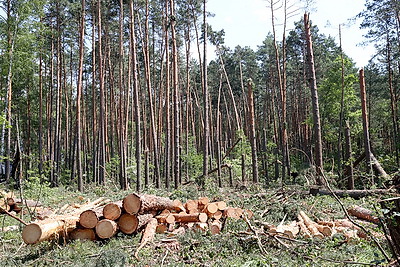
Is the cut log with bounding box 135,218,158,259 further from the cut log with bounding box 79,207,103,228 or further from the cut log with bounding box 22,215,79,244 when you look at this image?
the cut log with bounding box 22,215,79,244

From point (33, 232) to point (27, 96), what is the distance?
2288 centimetres

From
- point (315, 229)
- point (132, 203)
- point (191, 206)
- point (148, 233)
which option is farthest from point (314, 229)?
point (132, 203)

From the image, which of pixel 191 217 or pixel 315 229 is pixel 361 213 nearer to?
pixel 315 229

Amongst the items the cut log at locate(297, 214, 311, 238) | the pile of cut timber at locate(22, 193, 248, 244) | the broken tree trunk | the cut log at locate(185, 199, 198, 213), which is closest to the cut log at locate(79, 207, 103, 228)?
the pile of cut timber at locate(22, 193, 248, 244)

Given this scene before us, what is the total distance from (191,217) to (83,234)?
2523 mm

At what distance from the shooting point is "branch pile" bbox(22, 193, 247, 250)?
686 cm

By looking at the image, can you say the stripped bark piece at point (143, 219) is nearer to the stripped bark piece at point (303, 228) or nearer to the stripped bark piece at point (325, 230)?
the stripped bark piece at point (303, 228)

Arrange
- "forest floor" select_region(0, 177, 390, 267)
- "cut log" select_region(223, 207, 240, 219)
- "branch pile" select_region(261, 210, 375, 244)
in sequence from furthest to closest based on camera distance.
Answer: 1. "cut log" select_region(223, 207, 240, 219)
2. "branch pile" select_region(261, 210, 375, 244)
3. "forest floor" select_region(0, 177, 390, 267)

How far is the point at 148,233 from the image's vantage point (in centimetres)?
723

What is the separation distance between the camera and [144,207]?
7.87 m

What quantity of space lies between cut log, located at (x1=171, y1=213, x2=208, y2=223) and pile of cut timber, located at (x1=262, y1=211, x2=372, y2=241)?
4.88ft

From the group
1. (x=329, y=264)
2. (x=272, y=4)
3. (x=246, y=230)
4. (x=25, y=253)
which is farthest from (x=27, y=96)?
(x=329, y=264)

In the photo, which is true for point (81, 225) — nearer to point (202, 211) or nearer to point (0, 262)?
point (0, 262)

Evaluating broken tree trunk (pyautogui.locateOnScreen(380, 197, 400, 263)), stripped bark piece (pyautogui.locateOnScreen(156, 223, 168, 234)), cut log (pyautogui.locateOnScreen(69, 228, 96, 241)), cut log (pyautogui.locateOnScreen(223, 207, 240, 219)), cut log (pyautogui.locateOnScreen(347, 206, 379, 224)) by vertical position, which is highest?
broken tree trunk (pyautogui.locateOnScreen(380, 197, 400, 263))
